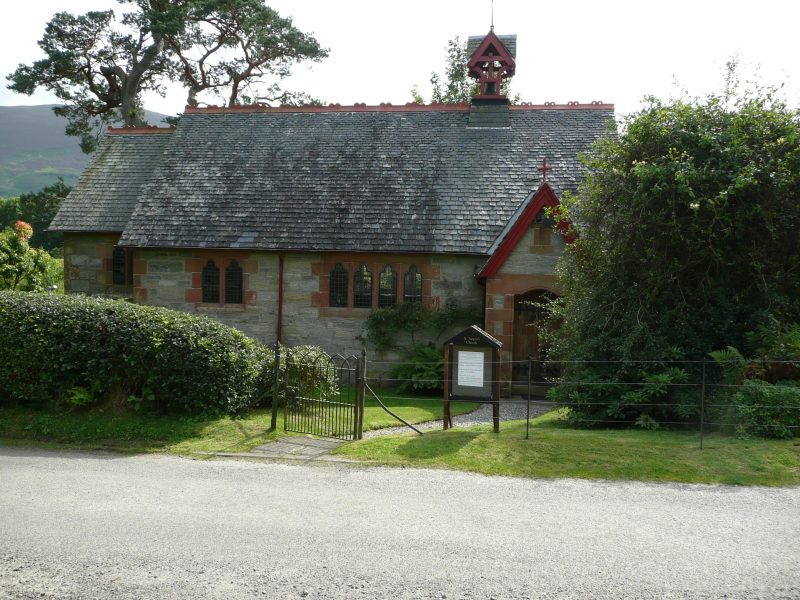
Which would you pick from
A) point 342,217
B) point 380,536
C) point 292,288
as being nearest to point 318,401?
point 380,536

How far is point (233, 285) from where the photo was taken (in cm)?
1909

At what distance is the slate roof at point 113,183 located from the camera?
20344 millimetres

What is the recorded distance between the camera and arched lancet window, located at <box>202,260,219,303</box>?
19156 millimetres

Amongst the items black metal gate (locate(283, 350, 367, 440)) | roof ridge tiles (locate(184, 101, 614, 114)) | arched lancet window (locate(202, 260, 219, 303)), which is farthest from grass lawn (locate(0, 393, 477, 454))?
roof ridge tiles (locate(184, 101, 614, 114))

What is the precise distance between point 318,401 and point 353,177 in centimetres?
996

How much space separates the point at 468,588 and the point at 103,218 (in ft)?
59.2

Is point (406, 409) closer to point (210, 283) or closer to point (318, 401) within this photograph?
point (318, 401)

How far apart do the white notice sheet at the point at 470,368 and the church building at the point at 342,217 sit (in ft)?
18.7

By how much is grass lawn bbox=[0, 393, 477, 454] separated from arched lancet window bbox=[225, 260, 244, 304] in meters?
7.27

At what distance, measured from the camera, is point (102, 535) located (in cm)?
675

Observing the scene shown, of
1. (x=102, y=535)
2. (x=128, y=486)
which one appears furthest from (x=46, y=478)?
(x=102, y=535)

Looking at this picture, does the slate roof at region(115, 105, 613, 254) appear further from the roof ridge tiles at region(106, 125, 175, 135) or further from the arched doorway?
the arched doorway

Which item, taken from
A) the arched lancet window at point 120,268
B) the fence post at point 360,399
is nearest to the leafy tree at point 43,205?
the arched lancet window at point 120,268

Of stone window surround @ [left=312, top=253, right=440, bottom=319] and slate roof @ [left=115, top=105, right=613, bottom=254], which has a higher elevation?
slate roof @ [left=115, top=105, right=613, bottom=254]
